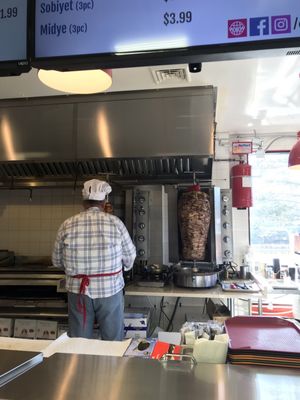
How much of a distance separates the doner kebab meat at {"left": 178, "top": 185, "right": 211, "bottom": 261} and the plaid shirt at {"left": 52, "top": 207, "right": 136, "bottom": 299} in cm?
70

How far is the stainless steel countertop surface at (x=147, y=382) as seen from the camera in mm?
763

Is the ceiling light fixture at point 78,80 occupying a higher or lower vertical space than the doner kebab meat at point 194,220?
higher

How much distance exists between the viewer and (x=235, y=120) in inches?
156

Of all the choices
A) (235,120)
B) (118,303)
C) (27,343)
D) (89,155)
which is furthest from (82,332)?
(235,120)

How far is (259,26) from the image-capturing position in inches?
34.8

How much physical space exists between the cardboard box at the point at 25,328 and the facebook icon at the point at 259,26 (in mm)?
2921

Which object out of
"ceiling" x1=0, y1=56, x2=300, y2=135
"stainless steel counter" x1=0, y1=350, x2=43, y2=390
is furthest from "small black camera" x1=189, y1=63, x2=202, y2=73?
"ceiling" x1=0, y1=56, x2=300, y2=135

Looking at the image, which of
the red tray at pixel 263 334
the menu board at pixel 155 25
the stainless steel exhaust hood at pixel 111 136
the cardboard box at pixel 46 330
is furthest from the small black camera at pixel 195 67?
the cardboard box at pixel 46 330

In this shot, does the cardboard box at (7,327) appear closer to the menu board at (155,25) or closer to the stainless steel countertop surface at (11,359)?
the stainless steel countertop surface at (11,359)

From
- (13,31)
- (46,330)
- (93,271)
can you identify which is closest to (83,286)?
(93,271)

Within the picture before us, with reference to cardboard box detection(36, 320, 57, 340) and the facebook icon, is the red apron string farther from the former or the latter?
the facebook icon

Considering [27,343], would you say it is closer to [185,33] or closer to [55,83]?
[55,83]

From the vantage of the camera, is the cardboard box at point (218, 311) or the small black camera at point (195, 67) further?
the cardboard box at point (218, 311)

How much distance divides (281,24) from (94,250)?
6.45 feet
